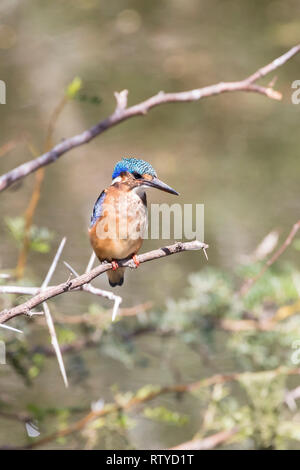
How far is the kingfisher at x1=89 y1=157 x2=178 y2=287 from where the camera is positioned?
1.26m

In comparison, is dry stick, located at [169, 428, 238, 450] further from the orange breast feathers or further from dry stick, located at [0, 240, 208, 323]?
dry stick, located at [0, 240, 208, 323]

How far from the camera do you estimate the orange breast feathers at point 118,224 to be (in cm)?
127

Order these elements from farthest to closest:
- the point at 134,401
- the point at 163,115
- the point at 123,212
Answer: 1. the point at 163,115
2. the point at 134,401
3. the point at 123,212

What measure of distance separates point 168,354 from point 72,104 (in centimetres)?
174

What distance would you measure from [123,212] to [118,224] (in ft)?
0.08

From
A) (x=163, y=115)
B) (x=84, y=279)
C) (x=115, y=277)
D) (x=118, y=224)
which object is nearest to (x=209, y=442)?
(x=115, y=277)

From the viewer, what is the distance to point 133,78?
404 cm

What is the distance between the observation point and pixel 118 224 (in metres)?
1.29

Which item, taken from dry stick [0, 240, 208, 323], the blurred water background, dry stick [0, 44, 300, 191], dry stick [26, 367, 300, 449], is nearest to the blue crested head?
dry stick [0, 44, 300, 191]

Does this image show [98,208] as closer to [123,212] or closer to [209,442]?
[123,212]

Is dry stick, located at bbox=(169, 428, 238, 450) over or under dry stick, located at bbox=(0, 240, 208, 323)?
over

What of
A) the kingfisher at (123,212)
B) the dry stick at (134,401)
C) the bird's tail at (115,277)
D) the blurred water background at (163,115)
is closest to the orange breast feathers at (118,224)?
the kingfisher at (123,212)

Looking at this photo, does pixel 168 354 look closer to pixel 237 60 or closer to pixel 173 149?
pixel 173 149

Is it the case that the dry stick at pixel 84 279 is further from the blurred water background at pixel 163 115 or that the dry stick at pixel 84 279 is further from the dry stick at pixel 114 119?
the blurred water background at pixel 163 115
